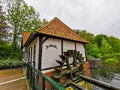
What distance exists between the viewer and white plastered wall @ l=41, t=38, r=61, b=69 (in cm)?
687

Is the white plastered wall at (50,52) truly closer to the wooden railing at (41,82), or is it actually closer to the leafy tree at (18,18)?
the wooden railing at (41,82)

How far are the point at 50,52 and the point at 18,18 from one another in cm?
1317

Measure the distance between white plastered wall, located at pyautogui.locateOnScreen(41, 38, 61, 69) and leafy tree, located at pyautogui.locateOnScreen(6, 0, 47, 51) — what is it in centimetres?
1235

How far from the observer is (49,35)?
6938 mm

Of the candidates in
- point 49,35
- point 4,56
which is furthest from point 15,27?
point 49,35

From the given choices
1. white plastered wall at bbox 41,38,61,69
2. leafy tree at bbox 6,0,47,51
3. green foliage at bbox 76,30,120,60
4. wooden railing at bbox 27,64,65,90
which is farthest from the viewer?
green foliage at bbox 76,30,120,60

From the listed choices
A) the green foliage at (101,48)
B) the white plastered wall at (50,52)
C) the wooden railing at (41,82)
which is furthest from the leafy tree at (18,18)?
the wooden railing at (41,82)

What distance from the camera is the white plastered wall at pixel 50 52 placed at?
687cm

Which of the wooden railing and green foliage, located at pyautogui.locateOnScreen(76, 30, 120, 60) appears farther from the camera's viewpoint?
green foliage, located at pyautogui.locateOnScreen(76, 30, 120, 60)

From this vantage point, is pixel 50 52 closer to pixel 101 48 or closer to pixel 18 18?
pixel 18 18

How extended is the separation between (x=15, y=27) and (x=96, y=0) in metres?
11.9

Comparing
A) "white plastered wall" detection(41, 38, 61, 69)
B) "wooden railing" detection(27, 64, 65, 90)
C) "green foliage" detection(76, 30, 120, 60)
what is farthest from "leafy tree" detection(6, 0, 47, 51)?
"wooden railing" detection(27, 64, 65, 90)

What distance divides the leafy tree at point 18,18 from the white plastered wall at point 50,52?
486 inches

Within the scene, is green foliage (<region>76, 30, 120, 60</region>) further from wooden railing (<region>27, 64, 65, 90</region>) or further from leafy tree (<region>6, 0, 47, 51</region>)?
wooden railing (<region>27, 64, 65, 90</region>)
